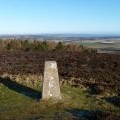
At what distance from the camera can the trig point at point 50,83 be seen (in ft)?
54.2

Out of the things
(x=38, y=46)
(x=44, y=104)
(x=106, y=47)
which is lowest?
(x=106, y=47)

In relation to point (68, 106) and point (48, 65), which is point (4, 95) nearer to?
point (48, 65)

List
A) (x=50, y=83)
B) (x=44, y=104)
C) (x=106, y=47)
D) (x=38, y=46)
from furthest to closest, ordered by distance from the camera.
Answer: (x=106, y=47), (x=38, y=46), (x=50, y=83), (x=44, y=104)

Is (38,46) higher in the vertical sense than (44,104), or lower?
lower

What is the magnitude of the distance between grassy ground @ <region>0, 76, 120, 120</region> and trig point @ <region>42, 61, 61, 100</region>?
1.36 ft

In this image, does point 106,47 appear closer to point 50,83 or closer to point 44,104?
point 50,83

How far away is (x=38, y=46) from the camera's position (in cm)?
7519

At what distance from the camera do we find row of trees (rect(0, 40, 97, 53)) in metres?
75.2

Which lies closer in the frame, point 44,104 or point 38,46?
point 44,104

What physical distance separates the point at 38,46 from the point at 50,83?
5882cm

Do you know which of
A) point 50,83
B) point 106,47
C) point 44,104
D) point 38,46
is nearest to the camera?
point 44,104

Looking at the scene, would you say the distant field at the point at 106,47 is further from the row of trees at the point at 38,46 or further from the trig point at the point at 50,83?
the trig point at the point at 50,83

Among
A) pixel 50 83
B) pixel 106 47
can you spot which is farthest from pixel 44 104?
pixel 106 47

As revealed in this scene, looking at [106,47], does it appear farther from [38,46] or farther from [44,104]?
[44,104]
